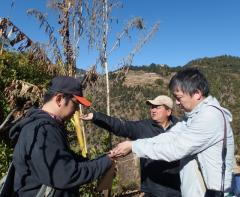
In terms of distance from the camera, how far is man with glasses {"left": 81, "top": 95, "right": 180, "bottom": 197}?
4.54m

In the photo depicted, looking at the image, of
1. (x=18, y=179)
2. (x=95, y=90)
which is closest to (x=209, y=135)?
(x=18, y=179)

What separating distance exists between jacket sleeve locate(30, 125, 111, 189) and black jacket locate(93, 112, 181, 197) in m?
1.88

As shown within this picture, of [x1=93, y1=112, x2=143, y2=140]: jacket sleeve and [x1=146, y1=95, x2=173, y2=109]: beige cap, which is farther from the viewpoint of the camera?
[x1=146, y1=95, x2=173, y2=109]: beige cap

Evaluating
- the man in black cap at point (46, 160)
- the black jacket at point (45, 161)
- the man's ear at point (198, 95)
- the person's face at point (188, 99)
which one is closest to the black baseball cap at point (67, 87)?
the man in black cap at point (46, 160)

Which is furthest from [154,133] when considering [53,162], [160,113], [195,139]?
[53,162]

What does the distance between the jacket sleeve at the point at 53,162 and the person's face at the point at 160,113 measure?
2.34 m

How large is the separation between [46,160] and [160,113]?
253cm

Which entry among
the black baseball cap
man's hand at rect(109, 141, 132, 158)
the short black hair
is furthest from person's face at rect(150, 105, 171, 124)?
the black baseball cap

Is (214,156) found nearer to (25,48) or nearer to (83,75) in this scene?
(83,75)

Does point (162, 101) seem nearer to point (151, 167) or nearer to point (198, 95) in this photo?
point (151, 167)

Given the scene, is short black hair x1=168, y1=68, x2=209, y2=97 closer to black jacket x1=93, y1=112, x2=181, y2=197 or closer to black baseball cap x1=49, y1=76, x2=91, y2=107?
black baseball cap x1=49, y1=76, x2=91, y2=107

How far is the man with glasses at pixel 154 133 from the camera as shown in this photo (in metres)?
4.54

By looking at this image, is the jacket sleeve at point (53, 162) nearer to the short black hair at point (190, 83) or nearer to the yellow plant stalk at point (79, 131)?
the short black hair at point (190, 83)

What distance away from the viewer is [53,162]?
271cm
